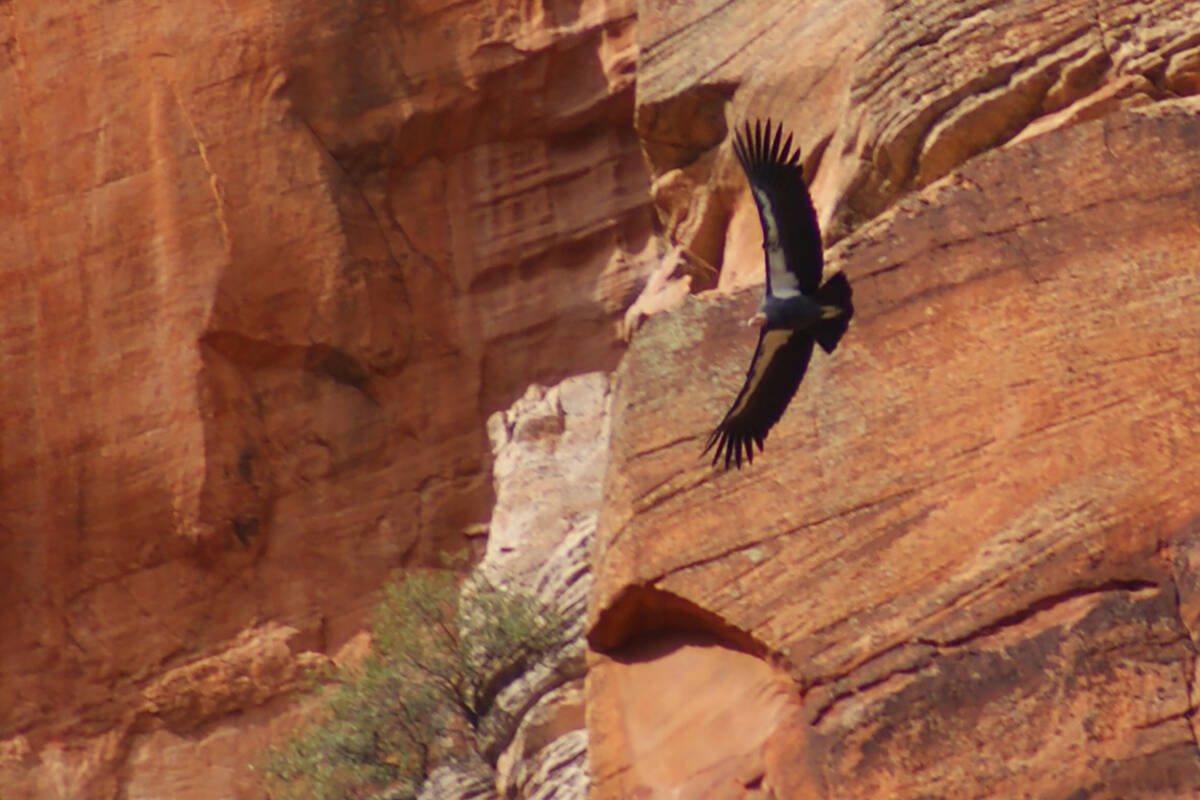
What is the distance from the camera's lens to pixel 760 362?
10.2m

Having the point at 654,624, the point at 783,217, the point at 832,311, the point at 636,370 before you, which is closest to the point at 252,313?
the point at 636,370

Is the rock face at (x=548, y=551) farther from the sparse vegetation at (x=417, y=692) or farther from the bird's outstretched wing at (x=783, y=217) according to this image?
the bird's outstretched wing at (x=783, y=217)

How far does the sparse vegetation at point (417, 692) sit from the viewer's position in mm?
13469

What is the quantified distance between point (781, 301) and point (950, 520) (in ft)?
4.35

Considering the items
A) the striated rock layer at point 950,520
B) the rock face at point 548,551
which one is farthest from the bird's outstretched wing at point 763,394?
the rock face at point 548,551

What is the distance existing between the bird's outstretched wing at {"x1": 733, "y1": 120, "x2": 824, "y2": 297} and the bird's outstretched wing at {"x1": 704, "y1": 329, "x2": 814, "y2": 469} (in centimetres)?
39

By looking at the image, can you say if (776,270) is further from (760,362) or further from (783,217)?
(760,362)

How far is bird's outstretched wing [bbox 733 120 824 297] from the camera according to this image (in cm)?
940

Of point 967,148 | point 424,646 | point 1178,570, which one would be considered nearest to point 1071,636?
point 1178,570

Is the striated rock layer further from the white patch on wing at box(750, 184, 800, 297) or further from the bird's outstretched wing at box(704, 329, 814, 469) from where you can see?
the white patch on wing at box(750, 184, 800, 297)

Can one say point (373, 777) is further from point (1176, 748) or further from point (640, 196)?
point (1176, 748)

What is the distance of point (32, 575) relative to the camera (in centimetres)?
1739

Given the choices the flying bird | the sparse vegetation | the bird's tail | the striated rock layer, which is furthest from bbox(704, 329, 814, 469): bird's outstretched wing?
the sparse vegetation

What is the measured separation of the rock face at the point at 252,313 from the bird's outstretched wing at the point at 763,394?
668 cm
